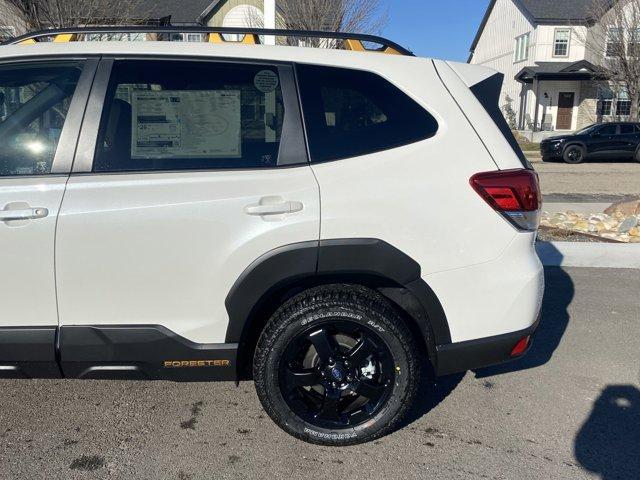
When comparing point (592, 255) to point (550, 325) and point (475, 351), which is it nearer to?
point (550, 325)

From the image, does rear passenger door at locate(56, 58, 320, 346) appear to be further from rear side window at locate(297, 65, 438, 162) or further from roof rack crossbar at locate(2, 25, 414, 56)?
roof rack crossbar at locate(2, 25, 414, 56)

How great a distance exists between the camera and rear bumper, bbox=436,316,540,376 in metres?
2.76

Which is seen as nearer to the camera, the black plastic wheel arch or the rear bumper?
the black plastic wheel arch

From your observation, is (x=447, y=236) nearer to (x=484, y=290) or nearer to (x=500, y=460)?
(x=484, y=290)

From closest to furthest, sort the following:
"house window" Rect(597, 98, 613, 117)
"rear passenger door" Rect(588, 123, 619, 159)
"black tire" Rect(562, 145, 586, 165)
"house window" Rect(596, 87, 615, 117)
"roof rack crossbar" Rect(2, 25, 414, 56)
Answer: "roof rack crossbar" Rect(2, 25, 414, 56), "black tire" Rect(562, 145, 586, 165), "rear passenger door" Rect(588, 123, 619, 159), "house window" Rect(596, 87, 615, 117), "house window" Rect(597, 98, 613, 117)

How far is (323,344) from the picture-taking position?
8.97ft

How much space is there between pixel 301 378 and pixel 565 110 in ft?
114

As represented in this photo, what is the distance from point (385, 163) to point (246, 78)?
2.68 ft

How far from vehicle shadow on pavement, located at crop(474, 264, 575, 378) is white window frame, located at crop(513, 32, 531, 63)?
3249cm

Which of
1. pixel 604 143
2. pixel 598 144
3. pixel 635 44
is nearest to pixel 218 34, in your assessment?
pixel 598 144

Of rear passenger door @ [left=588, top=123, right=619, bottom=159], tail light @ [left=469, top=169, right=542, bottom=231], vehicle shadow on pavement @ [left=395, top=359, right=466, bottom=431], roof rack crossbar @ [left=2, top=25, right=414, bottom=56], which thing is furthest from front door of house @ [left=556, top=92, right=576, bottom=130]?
tail light @ [left=469, top=169, right=542, bottom=231]

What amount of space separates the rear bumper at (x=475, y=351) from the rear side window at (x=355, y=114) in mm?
1038

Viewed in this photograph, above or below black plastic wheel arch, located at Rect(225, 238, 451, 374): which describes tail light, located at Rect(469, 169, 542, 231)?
above

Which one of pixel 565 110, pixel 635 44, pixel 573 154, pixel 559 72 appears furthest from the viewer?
pixel 565 110
